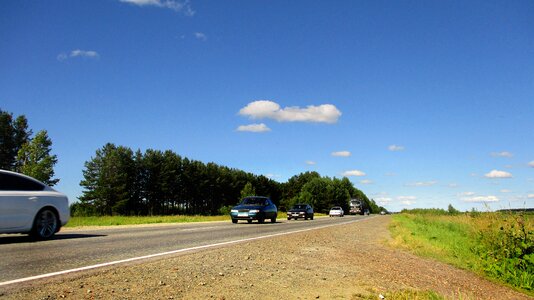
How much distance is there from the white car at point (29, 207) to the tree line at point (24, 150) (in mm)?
47165

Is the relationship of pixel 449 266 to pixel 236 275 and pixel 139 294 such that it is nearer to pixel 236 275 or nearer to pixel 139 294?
pixel 236 275

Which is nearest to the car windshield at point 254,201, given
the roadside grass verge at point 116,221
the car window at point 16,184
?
the roadside grass verge at point 116,221

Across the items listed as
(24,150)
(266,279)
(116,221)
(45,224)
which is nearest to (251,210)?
(116,221)

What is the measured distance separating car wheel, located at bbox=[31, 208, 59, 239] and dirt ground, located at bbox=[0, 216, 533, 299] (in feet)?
15.1

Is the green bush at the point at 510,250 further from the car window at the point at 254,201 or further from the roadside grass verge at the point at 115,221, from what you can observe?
the roadside grass verge at the point at 115,221

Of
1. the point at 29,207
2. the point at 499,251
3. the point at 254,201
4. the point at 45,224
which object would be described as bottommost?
the point at 499,251

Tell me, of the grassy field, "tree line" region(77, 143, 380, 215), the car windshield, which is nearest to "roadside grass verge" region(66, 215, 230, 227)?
the car windshield

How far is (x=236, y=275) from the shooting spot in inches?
250

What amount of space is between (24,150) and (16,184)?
2072 inches

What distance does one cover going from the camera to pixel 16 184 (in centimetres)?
980

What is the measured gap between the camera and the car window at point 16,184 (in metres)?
9.51

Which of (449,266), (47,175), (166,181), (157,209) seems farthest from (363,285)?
(157,209)

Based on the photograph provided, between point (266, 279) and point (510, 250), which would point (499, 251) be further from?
point (266, 279)

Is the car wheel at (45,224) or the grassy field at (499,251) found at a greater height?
the car wheel at (45,224)
